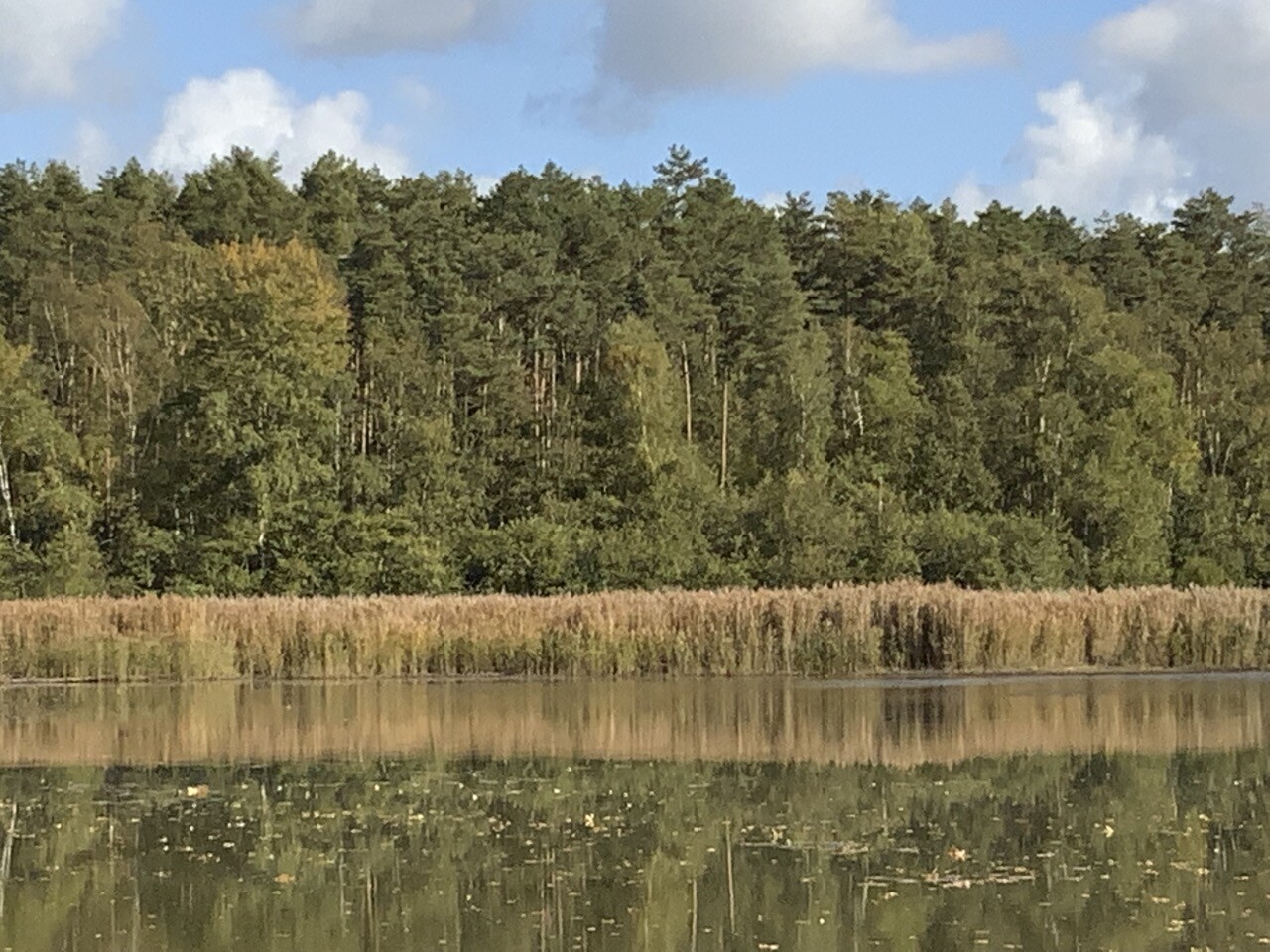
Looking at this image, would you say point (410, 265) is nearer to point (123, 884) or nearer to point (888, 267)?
point (888, 267)

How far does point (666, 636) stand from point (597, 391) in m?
28.5

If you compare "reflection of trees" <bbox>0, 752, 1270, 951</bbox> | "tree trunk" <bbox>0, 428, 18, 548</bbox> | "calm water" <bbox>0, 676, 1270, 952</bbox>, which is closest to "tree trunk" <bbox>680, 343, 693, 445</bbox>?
"tree trunk" <bbox>0, 428, 18, 548</bbox>

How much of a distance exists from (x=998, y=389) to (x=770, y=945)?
48761 mm

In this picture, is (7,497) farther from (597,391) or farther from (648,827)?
(648,827)

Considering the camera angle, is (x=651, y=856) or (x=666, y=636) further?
(x=666, y=636)

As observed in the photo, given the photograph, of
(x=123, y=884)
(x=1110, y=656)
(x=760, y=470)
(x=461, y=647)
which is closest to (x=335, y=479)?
(x=760, y=470)

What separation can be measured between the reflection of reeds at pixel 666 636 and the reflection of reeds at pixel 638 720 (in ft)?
3.80

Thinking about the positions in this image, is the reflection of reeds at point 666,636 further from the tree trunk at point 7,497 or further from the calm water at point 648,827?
the tree trunk at point 7,497

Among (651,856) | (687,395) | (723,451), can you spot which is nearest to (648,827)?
(651,856)

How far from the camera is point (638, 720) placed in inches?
903

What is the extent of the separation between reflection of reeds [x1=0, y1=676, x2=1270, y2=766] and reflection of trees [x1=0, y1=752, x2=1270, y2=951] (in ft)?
4.83

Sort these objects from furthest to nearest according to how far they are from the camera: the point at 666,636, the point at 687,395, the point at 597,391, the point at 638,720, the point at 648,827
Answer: the point at 687,395, the point at 597,391, the point at 666,636, the point at 638,720, the point at 648,827

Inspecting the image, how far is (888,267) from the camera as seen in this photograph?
70062mm

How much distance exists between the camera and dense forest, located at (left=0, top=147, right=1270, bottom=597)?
4772 cm
